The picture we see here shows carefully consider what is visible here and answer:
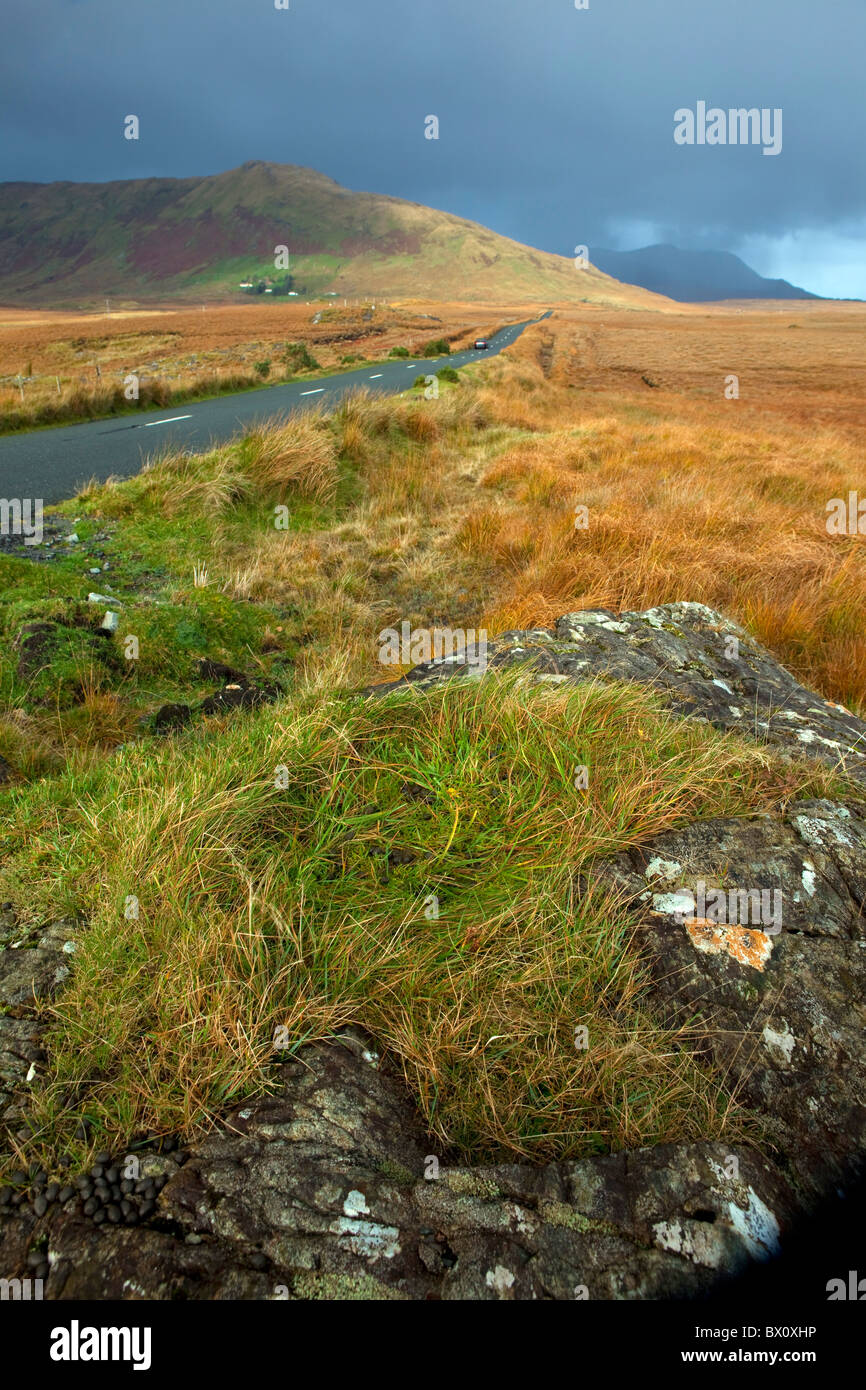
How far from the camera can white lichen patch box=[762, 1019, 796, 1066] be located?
1.82 m

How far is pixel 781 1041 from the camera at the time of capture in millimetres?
1844

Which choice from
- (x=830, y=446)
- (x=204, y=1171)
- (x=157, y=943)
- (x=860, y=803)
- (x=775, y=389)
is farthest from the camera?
(x=775, y=389)

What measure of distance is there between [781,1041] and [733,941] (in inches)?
11.7

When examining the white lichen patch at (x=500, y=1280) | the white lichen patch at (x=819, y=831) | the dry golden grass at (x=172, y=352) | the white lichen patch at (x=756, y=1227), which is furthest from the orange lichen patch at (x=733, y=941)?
the dry golden grass at (x=172, y=352)

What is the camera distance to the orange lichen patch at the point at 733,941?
203 centimetres

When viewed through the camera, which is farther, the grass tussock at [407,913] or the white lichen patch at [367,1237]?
the grass tussock at [407,913]

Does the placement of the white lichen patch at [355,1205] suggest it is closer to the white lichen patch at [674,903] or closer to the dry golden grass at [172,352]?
the white lichen patch at [674,903]

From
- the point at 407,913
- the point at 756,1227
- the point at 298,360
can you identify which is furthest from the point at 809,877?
the point at 298,360

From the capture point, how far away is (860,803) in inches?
103

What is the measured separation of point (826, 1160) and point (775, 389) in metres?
37.2

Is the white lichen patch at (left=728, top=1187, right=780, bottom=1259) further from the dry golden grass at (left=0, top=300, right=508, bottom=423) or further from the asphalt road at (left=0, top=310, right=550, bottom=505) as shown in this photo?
the dry golden grass at (left=0, top=300, right=508, bottom=423)
